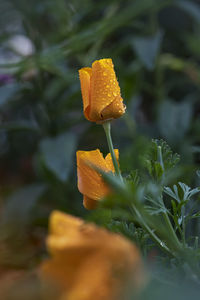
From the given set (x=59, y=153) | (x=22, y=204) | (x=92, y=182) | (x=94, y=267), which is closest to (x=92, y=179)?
(x=92, y=182)

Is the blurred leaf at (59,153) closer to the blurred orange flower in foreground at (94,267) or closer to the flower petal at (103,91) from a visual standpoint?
the flower petal at (103,91)

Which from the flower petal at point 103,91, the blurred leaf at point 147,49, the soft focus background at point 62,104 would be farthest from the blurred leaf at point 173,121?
the flower petal at point 103,91

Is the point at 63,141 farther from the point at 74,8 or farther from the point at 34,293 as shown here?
the point at 34,293

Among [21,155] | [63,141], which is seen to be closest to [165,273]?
[63,141]

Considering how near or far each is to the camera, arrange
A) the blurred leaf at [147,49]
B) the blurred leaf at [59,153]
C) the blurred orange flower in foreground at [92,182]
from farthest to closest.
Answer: the blurred leaf at [147,49] → the blurred leaf at [59,153] → the blurred orange flower in foreground at [92,182]

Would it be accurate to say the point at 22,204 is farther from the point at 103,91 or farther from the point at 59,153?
the point at 103,91

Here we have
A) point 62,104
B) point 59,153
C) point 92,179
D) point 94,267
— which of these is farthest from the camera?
point 62,104
